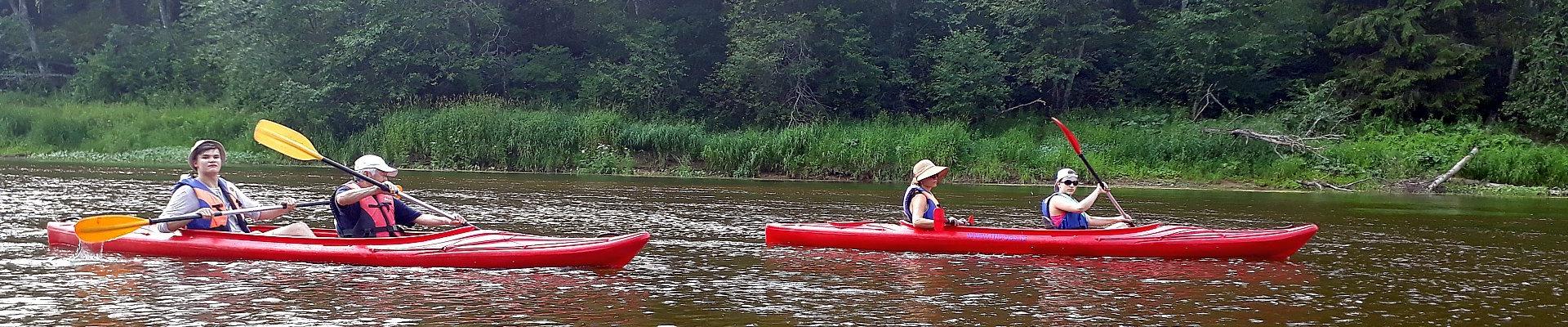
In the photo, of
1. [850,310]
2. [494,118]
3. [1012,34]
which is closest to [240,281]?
[850,310]

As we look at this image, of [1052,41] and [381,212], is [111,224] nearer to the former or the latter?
[381,212]

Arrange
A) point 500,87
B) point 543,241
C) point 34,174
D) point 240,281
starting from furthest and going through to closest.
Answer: point 500,87 < point 34,174 < point 543,241 < point 240,281

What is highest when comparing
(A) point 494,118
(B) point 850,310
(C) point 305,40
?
(C) point 305,40

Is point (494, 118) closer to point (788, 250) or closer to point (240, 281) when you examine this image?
point (788, 250)

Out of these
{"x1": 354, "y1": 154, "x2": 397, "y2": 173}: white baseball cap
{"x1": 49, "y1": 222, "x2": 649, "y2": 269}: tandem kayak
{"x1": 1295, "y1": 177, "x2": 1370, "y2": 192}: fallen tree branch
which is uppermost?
{"x1": 354, "y1": 154, "x2": 397, "y2": 173}: white baseball cap

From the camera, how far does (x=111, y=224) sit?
9352mm

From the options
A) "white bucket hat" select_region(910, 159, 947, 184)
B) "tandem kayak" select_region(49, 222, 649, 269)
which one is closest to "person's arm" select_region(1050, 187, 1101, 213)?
"white bucket hat" select_region(910, 159, 947, 184)

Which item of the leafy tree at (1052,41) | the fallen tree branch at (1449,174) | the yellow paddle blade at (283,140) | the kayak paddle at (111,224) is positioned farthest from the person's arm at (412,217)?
the leafy tree at (1052,41)

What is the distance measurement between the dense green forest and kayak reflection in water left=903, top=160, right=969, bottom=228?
1319 centimetres

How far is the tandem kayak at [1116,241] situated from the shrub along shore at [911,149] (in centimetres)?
1309

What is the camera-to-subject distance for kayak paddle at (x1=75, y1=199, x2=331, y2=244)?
9.27 metres

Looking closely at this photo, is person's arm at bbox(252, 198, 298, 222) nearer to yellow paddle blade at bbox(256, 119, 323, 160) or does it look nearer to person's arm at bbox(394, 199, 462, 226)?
person's arm at bbox(394, 199, 462, 226)

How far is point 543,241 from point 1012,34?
2199 centimetres

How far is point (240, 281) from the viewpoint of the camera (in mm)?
8383
